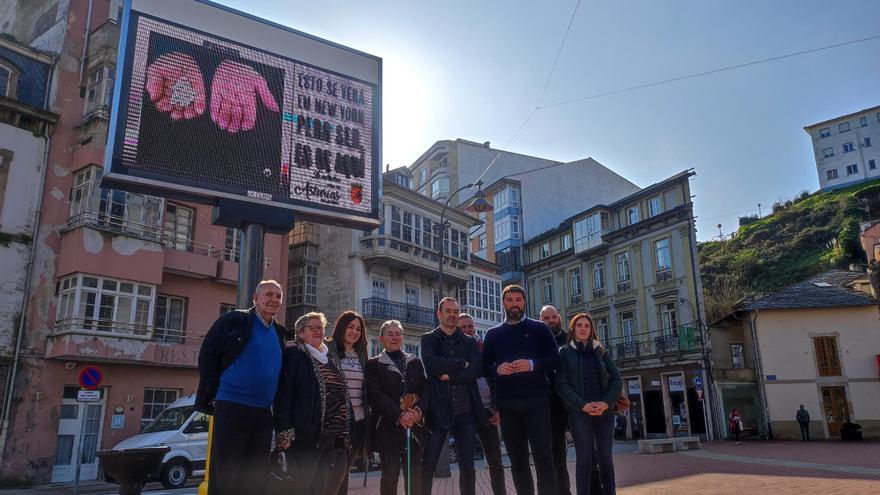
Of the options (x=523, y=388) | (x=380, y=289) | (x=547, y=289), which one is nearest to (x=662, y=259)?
(x=547, y=289)

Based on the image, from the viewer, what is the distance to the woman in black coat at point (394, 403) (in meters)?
6.23

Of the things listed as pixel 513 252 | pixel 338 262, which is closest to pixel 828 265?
pixel 513 252

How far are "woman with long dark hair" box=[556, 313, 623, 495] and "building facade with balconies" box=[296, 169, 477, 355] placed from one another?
75.3ft

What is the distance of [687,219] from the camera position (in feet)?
117

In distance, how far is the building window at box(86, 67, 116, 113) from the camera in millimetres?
20797

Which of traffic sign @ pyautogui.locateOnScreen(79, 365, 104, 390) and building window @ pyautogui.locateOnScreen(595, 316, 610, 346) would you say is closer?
traffic sign @ pyautogui.locateOnScreen(79, 365, 104, 390)

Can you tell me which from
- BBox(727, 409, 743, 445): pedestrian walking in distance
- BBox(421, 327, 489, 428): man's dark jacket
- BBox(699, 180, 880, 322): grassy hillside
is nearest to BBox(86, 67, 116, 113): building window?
BBox(421, 327, 489, 428): man's dark jacket

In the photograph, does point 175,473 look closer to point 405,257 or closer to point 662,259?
point 405,257

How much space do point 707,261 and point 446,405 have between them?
7587 cm

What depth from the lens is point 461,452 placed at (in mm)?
6199

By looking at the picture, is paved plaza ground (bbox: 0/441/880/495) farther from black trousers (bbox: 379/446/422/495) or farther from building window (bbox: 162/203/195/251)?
building window (bbox: 162/203/195/251)

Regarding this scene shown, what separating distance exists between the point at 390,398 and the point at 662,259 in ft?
111

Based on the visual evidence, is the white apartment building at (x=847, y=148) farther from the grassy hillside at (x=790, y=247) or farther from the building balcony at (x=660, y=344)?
the building balcony at (x=660, y=344)

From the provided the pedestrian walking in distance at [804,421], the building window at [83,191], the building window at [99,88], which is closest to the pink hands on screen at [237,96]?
the building window at [83,191]
